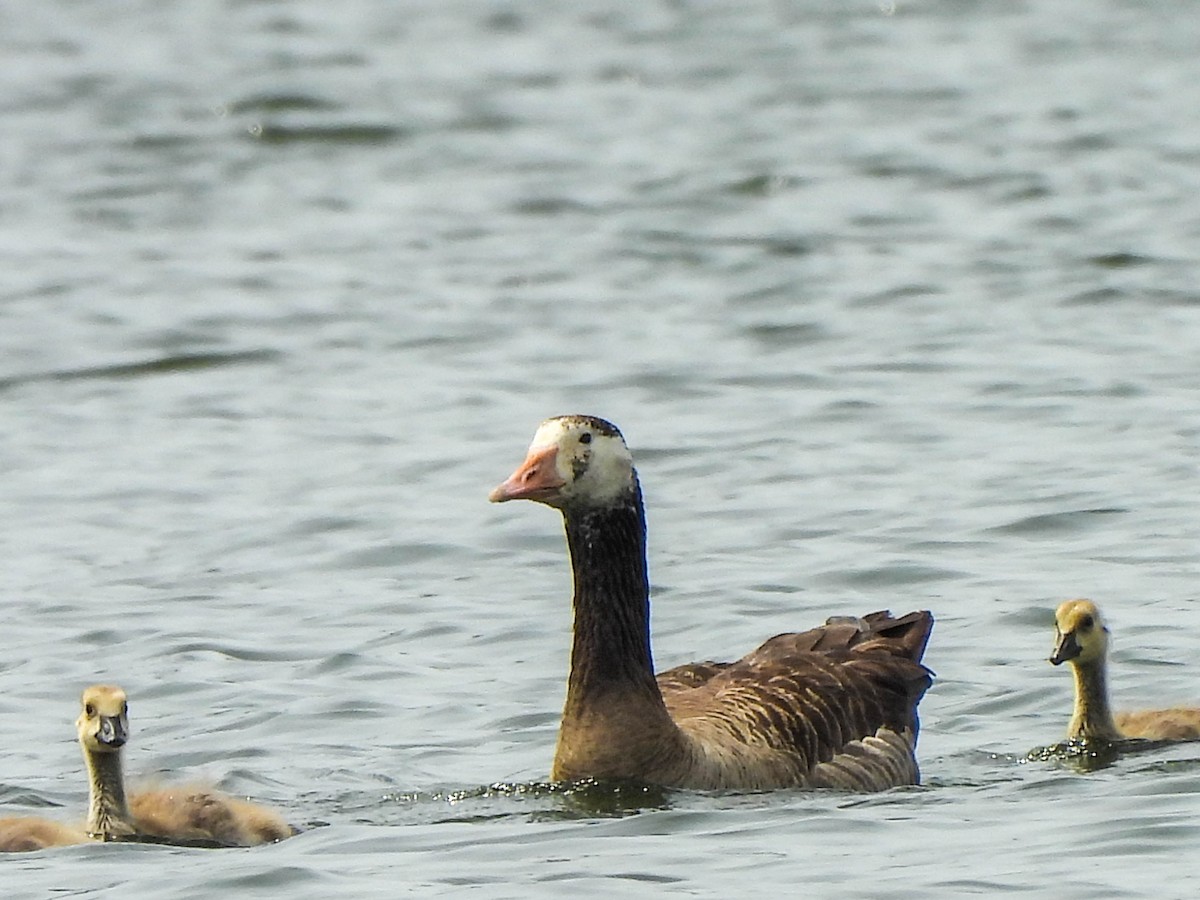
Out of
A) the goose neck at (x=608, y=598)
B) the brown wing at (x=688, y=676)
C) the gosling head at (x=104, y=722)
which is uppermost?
the goose neck at (x=608, y=598)

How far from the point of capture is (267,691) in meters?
13.7

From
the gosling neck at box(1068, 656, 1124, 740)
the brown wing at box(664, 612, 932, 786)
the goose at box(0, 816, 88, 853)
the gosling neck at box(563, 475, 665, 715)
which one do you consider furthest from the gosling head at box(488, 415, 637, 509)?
the gosling neck at box(1068, 656, 1124, 740)

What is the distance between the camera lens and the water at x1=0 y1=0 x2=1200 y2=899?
11289mm

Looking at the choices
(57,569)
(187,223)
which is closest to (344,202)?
(187,223)

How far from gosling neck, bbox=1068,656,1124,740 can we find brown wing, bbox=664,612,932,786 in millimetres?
654

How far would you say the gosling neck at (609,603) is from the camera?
1152cm

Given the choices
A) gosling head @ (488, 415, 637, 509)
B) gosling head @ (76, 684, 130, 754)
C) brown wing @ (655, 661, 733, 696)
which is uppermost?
gosling head @ (488, 415, 637, 509)

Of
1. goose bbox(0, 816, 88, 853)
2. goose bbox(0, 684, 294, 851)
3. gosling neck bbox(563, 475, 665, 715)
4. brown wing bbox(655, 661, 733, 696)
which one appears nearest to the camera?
goose bbox(0, 816, 88, 853)

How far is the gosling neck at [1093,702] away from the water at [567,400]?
1.09ft

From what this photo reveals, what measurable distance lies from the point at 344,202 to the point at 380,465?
10721 millimetres

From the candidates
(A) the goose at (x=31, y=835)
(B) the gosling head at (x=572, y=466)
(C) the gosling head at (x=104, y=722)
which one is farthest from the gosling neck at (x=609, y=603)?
(A) the goose at (x=31, y=835)

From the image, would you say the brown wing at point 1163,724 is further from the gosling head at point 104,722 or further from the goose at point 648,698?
the gosling head at point 104,722

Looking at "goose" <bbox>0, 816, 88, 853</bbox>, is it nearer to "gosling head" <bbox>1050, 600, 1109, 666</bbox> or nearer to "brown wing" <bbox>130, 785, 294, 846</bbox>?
"brown wing" <bbox>130, 785, 294, 846</bbox>

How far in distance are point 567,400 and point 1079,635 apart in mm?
8624
